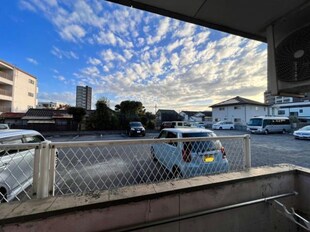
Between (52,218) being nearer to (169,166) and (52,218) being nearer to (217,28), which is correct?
(217,28)

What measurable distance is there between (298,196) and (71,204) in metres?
2.60

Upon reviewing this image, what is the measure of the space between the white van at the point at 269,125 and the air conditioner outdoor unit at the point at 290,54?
20254 millimetres

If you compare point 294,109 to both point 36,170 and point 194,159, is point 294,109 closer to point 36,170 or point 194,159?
point 194,159

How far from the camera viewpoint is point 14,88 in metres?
23.7

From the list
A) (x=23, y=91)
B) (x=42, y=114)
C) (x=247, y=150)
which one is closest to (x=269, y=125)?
(x=247, y=150)

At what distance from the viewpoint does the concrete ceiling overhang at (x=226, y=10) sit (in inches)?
53.5

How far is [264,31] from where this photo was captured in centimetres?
171

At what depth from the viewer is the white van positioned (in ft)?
61.8

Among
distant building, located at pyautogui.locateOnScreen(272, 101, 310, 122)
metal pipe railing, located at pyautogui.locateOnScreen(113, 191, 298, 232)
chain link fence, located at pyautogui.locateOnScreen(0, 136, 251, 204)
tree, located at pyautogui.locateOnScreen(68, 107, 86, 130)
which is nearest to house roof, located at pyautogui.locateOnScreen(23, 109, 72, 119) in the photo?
tree, located at pyautogui.locateOnScreen(68, 107, 86, 130)

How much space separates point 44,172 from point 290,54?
2.31 m

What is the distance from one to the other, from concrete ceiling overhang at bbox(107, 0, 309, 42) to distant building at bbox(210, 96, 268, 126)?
29.2 metres

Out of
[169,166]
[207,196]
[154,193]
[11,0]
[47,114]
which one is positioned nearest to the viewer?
[154,193]

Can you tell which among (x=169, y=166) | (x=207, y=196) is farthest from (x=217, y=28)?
(x=169, y=166)

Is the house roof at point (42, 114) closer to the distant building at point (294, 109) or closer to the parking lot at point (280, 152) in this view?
the parking lot at point (280, 152)
